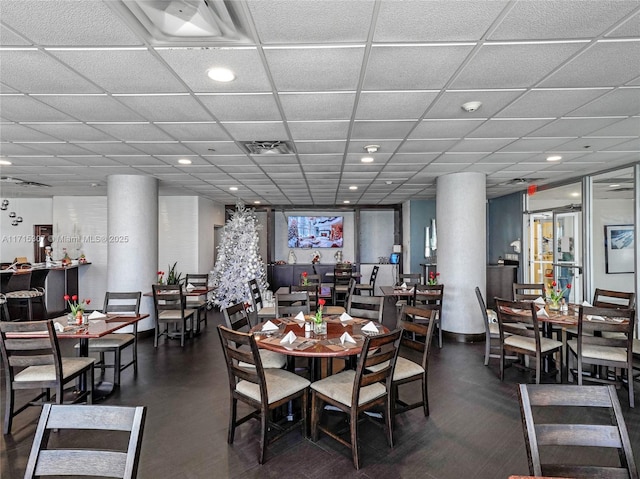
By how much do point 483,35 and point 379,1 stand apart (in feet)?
2.34

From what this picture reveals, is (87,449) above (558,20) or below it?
below

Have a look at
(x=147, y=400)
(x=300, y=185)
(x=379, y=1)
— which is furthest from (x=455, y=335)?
(x=379, y=1)

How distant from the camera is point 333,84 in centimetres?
258

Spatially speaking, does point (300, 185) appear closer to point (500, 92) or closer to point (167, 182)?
point (167, 182)

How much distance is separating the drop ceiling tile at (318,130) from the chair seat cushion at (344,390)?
2.40m

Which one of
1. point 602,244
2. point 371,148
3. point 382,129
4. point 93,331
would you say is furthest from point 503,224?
point 93,331

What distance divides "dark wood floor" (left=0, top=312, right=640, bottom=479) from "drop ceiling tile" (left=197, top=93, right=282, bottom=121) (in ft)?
9.34

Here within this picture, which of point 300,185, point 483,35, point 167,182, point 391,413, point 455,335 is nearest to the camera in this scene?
point 483,35

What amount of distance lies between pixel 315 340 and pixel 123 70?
256cm

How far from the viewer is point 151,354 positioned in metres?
5.05

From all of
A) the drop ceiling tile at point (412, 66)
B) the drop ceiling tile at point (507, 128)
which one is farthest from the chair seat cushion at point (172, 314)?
the drop ceiling tile at point (507, 128)

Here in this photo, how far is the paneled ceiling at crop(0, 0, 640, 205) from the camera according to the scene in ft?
6.06

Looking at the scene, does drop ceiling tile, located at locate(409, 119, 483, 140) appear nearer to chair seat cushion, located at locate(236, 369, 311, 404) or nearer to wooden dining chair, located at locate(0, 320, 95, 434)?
chair seat cushion, located at locate(236, 369, 311, 404)

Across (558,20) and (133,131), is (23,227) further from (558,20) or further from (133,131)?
(558,20)
